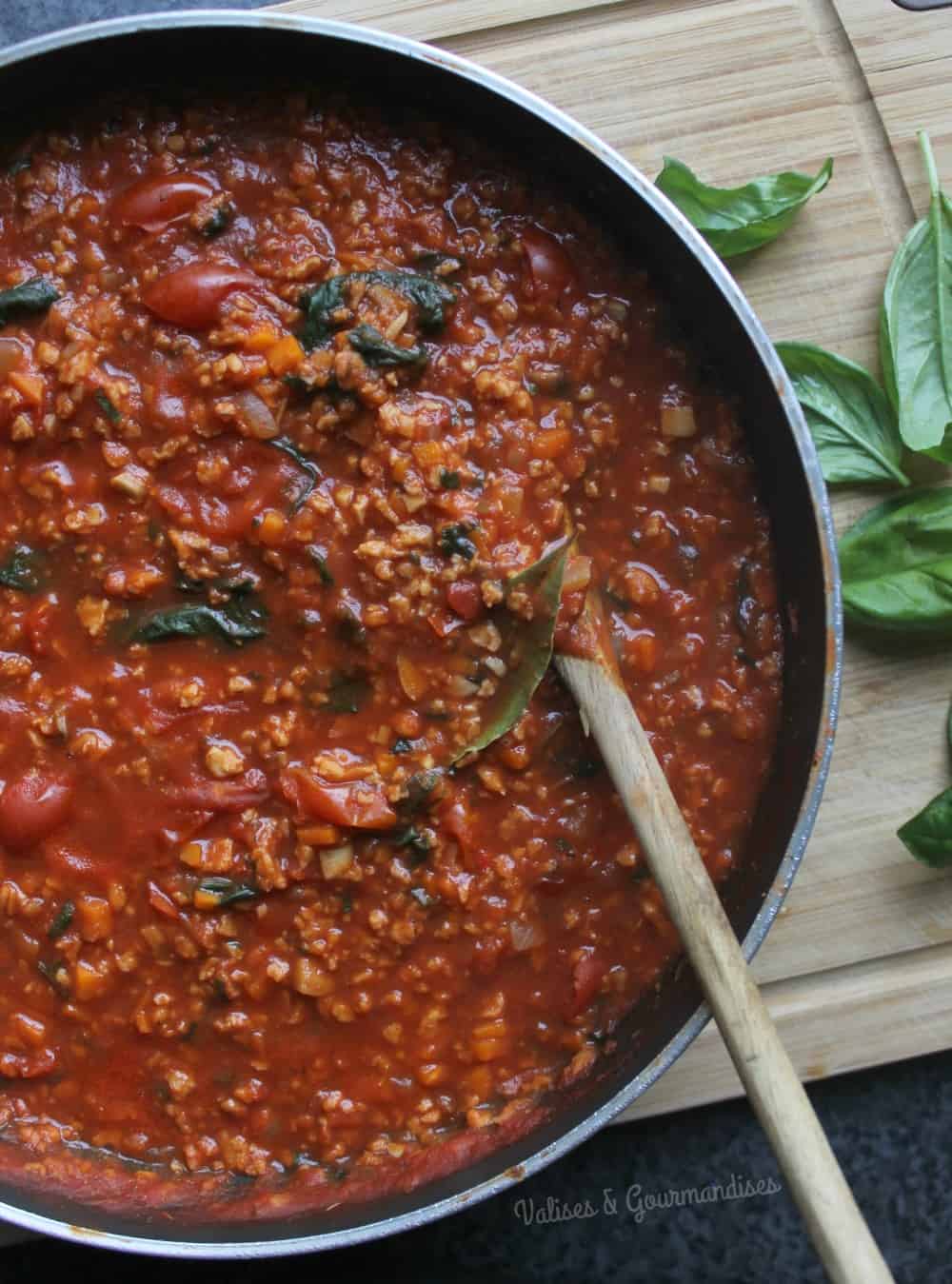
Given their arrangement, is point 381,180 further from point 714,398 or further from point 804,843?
point 804,843

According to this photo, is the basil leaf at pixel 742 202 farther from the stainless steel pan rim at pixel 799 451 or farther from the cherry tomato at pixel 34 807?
the cherry tomato at pixel 34 807

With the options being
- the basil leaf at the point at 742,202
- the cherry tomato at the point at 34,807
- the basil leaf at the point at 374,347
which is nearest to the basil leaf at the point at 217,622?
the cherry tomato at the point at 34,807

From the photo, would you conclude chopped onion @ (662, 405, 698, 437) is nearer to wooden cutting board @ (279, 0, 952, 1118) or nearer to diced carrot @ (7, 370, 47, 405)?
wooden cutting board @ (279, 0, 952, 1118)

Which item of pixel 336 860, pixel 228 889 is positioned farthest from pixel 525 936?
pixel 228 889

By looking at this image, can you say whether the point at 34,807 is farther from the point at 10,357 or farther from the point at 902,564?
the point at 902,564

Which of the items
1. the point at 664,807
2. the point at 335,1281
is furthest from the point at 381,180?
the point at 335,1281
